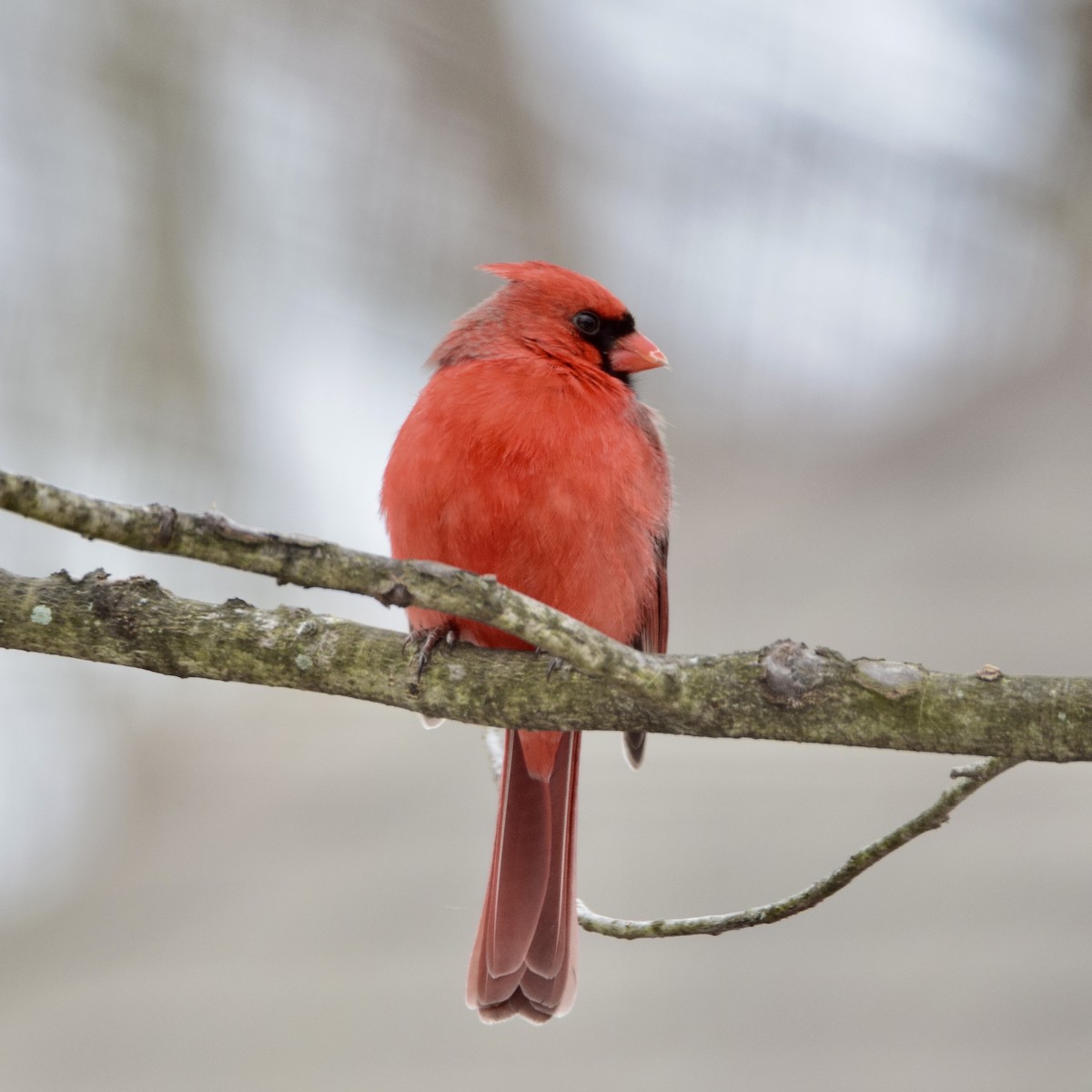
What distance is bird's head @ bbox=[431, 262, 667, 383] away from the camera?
244cm

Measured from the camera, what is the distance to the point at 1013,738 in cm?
138

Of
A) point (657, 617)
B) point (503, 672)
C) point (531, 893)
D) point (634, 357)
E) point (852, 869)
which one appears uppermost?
point (634, 357)

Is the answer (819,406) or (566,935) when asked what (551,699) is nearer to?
(566,935)

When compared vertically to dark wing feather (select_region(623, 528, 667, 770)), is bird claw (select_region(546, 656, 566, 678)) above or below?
below

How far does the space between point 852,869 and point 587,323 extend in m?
1.28

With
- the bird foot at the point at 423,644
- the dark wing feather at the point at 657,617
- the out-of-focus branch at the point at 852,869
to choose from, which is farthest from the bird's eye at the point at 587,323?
the out-of-focus branch at the point at 852,869

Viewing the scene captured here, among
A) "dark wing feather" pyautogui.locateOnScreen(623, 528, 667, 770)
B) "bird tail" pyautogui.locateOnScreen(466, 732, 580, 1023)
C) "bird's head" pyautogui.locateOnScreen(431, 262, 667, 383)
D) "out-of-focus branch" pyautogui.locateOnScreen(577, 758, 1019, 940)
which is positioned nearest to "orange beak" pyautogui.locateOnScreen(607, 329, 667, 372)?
"bird's head" pyautogui.locateOnScreen(431, 262, 667, 383)

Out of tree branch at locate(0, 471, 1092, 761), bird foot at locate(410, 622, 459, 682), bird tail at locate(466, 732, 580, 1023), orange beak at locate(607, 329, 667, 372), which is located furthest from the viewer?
orange beak at locate(607, 329, 667, 372)

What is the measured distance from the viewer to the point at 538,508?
6.88 ft

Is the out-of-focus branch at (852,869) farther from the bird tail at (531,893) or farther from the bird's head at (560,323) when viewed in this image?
the bird's head at (560,323)

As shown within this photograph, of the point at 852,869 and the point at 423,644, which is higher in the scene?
the point at 423,644

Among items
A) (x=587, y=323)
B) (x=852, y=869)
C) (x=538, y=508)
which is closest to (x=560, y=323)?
(x=587, y=323)

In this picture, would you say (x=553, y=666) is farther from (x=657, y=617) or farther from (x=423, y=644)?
(x=657, y=617)

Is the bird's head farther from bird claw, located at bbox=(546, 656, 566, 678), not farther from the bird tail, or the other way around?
bird claw, located at bbox=(546, 656, 566, 678)
